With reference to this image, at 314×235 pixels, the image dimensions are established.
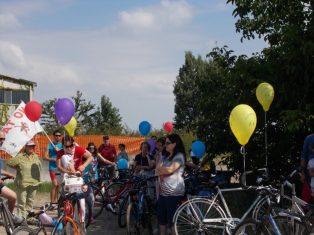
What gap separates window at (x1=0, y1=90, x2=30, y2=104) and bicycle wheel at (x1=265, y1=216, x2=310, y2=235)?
28502mm

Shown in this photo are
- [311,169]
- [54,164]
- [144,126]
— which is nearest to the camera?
[311,169]

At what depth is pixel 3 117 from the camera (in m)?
27.1

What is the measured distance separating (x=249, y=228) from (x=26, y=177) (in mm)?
4635

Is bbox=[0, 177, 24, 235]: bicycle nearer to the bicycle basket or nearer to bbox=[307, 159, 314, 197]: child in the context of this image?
the bicycle basket

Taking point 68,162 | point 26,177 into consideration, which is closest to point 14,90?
point 26,177

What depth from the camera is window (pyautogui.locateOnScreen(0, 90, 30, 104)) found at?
3281 cm

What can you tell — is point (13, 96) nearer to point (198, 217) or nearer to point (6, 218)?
point (6, 218)

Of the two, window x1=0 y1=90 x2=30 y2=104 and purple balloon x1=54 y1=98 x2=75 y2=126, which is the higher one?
window x1=0 y1=90 x2=30 y2=104

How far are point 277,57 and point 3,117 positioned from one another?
19158 mm

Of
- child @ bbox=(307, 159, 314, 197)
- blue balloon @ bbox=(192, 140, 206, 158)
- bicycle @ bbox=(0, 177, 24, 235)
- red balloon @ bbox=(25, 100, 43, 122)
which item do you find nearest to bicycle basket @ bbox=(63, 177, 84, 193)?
bicycle @ bbox=(0, 177, 24, 235)

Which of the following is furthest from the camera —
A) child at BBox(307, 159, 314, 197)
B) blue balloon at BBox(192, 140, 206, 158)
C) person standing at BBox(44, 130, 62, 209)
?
person standing at BBox(44, 130, 62, 209)

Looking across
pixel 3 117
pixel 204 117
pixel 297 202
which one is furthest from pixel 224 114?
pixel 3 117

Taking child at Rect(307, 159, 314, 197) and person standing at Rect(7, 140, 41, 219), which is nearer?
child at Rect(307, 159, 314, 197)

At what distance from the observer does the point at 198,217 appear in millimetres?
7590
